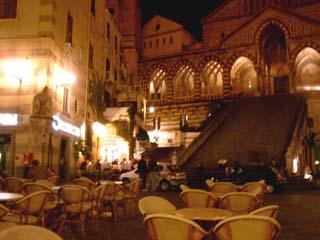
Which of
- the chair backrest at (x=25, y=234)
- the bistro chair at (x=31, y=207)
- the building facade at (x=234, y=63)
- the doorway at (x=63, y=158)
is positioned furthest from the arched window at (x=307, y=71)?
the chair backrest at (x=25, y=234)

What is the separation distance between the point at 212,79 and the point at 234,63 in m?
3.01

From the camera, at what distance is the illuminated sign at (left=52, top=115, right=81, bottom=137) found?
52.6ft

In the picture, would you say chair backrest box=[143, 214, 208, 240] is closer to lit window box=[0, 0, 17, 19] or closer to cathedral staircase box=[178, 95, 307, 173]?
lit window box=[0, 0, 17, 19]

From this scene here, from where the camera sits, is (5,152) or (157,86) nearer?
(5,152)

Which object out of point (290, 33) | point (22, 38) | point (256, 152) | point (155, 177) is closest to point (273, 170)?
point (256, 152)

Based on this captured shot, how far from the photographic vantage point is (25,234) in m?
2.58

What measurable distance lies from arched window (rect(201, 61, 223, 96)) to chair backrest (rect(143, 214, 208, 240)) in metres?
34.8

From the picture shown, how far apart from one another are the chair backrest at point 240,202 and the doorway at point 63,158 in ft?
40.3

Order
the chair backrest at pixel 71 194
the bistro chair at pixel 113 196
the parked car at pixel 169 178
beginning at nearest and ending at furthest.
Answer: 1. the chair backrest at pixel 71 194
2. the bistro chair at pixel 113 196
3. the parked car at pixel 169 178

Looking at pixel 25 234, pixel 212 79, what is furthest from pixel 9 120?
pixel 212 79

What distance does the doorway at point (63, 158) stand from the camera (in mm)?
17438

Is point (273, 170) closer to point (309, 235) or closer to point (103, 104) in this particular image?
point (309, 235)

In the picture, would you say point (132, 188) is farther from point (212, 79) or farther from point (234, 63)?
point (212, 79)

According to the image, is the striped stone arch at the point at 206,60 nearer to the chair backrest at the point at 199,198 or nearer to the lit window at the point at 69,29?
the lit window at the point at 69,29
